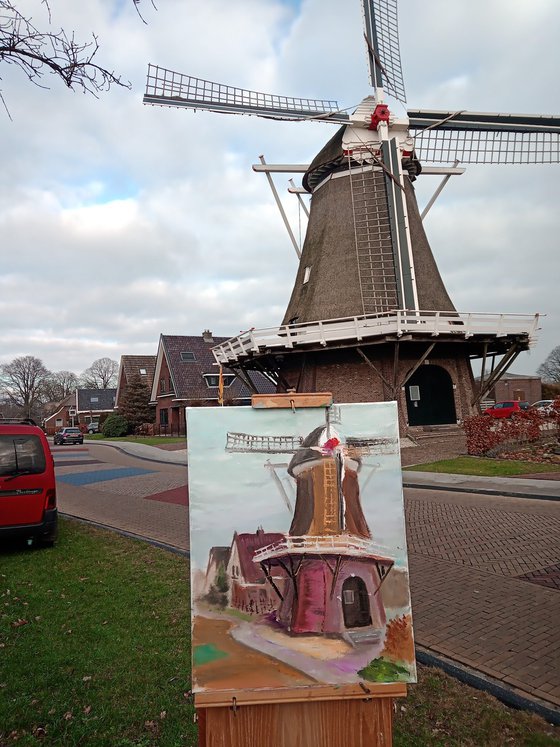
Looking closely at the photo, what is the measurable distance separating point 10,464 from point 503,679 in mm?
6913

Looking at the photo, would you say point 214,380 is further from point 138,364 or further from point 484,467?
point 484,467

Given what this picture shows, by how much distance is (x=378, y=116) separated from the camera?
22.3m

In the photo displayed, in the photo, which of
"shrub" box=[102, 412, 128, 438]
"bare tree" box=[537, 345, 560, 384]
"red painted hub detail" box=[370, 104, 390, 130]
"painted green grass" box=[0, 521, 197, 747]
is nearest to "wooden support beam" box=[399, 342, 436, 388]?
"red painted hub detail" box=[370, 104, 390, 130]

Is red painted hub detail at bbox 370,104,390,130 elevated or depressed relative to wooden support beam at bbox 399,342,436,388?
elevated

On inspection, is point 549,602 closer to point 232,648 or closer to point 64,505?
point 232,648

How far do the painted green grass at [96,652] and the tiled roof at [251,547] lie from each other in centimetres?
146

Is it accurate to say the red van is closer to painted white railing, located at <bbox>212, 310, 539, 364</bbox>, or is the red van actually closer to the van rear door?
the van rear door

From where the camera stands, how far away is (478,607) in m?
5.43

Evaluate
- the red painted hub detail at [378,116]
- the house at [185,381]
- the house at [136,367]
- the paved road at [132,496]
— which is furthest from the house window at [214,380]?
the red painted hub detail at [378,116]

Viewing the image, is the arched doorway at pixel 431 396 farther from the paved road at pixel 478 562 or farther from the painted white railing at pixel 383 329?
the paved road at pixel 478 562

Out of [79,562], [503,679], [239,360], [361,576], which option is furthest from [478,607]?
[239,360]

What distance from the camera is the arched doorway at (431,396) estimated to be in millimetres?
22203

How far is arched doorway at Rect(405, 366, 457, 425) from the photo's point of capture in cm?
2220

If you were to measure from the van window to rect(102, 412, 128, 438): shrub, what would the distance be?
42.0 meters
